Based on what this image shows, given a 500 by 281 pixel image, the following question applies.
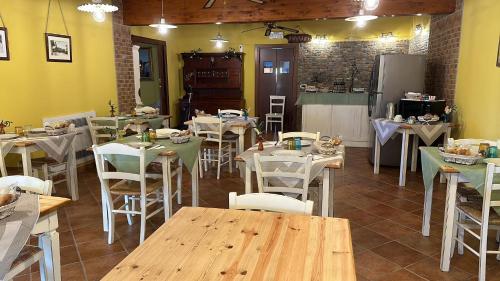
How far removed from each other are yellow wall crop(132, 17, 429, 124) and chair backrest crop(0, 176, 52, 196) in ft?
22.1

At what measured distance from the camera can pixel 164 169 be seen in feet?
10.2

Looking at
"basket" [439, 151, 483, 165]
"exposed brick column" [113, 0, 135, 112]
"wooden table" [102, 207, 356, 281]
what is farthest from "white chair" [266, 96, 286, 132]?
"wooden table" [102, 207, 356, 281]

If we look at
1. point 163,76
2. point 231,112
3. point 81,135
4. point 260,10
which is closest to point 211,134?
point 231,112

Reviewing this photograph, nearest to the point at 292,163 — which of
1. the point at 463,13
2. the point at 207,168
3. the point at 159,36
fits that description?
the point at 207,168

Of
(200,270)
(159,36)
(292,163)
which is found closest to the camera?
(200,270)

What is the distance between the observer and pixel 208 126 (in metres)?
5.02

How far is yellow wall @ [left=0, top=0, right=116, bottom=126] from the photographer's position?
169 inches

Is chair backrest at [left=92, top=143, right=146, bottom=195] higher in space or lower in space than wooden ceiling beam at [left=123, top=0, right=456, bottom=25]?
lower

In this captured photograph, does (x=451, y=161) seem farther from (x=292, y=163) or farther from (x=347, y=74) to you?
(x=347, y=74)

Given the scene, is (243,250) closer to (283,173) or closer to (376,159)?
(283,173)

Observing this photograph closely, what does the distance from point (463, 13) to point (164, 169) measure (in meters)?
4.42

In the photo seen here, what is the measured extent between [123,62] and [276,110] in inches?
156

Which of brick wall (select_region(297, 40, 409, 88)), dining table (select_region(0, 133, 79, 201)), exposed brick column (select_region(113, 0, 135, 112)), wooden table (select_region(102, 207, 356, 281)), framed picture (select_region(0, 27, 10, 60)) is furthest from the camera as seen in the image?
brick wall (select_region(297, 40, 409, 88))

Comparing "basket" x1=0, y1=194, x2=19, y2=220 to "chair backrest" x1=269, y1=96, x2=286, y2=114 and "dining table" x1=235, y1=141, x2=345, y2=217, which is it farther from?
"chair backrest" x1=269, y1=96, x2=286, y2=114
